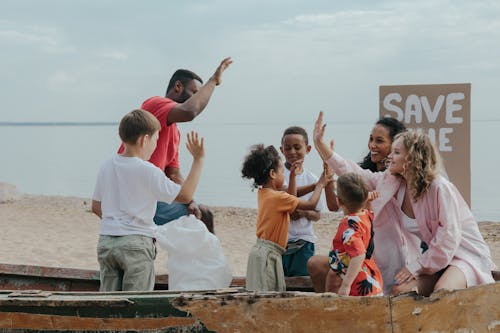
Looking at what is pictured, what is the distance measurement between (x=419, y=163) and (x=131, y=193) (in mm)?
1642

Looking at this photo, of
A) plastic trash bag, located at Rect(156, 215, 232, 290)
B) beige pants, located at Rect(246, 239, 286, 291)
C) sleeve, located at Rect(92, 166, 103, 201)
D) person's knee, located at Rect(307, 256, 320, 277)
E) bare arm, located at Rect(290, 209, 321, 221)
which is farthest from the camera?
bare arm, located at Rect(290, 209, 321, 221)

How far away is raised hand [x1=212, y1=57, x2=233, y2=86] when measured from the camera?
200 inches

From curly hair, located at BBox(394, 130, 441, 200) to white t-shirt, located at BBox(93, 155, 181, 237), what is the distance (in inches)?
52.1

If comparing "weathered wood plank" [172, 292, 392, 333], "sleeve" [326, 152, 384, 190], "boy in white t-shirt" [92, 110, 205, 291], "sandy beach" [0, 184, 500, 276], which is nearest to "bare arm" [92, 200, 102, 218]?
"boy in white t-shirt" [92, 110, 205, 291]

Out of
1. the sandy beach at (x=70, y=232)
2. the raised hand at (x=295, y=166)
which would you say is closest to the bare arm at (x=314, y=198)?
the raised hand at (x=295, y=166)

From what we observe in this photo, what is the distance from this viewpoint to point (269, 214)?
4.75 meters

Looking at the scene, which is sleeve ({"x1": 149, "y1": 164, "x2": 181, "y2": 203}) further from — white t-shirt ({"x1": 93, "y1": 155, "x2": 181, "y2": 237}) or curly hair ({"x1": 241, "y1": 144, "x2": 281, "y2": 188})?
curly hair ({"x1": 241, "y1": 144, "x2": 281, "y2": 188})

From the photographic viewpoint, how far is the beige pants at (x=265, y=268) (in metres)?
4.71

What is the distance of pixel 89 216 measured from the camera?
53.5 feet

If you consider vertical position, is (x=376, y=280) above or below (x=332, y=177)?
below

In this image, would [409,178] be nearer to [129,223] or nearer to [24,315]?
[129,223]

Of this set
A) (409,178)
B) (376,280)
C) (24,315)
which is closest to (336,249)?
(376,280)

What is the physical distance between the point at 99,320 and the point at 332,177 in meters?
1.83

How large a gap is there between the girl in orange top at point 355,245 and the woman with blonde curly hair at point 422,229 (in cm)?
22
